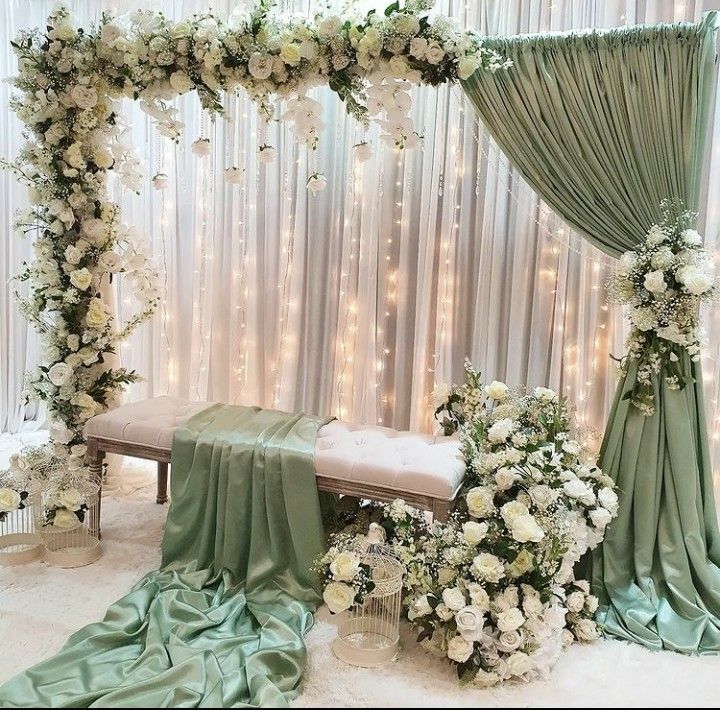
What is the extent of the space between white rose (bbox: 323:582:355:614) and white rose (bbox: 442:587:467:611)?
31 centimetres

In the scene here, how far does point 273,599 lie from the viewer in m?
2.77

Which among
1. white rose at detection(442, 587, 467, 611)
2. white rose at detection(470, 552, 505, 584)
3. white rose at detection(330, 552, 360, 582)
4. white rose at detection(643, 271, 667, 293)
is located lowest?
white rose at detection(442, 587, 467, 611)

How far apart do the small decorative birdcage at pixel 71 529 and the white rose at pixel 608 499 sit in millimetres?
2059

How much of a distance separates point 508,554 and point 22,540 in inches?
82.1

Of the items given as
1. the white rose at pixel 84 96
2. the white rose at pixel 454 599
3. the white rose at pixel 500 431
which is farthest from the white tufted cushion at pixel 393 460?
the white rose at pixel 84 96

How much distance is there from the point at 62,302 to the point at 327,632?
74.2 inches

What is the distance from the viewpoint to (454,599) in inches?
92.1

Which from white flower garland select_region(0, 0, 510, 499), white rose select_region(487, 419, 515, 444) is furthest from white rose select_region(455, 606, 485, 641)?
white flower garland select_region(0, 0, 510, 499)

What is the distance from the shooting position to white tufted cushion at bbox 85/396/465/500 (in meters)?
2.69

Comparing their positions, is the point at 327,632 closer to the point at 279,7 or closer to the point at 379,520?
the point at 379,520

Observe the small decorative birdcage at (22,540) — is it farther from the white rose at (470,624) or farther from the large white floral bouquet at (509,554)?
the white rose at (470,624)

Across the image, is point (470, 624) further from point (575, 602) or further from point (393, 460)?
point (393, 460)

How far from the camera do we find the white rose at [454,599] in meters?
2.33

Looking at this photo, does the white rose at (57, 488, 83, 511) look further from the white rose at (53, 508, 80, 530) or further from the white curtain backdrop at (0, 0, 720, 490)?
the white curtain backdrop at (0, 0, 720, 490)
